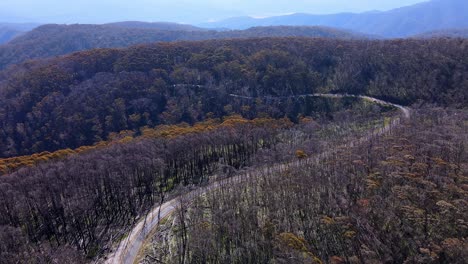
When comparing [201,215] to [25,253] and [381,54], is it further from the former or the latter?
[381,54]

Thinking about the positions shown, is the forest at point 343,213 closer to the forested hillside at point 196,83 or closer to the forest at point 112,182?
the forest at point 112,182

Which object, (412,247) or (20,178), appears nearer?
(412,247)

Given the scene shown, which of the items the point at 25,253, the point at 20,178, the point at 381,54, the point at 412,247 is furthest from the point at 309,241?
the point at 381,54

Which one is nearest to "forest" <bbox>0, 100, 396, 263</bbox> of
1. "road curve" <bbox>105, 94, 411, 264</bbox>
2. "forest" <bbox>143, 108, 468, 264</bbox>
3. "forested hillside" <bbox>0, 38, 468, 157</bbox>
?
"road curve" <bbox>105, 94, 411, 264</bbox>

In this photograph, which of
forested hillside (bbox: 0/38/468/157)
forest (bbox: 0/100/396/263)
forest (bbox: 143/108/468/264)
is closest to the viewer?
forest (bbox: 143/108/468/264)

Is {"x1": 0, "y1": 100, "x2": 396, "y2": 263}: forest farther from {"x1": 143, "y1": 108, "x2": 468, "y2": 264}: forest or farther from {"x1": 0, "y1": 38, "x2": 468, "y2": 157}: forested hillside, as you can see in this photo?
{"x1": 0, "y1": 38, "x2": 468, "y2": 157}: forested hillside

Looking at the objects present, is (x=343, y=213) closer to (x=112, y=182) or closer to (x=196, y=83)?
(x=112, y=182)

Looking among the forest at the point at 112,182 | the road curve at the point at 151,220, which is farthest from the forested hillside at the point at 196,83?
the road curve at the point at 151,220

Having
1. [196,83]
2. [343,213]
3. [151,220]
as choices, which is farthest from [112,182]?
[196,83]
